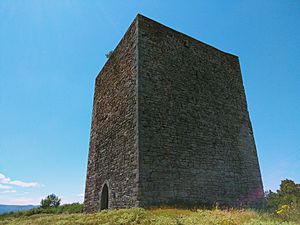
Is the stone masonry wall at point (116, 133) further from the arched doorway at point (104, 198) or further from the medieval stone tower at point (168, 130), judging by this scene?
the arched doorway at point (104, 198)

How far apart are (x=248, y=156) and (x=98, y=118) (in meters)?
9.02

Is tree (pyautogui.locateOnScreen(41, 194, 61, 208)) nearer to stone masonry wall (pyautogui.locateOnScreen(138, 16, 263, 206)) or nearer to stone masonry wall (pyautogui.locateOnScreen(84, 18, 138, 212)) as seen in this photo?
stone masonry wall (pyautogui.locateOnScreen(84, 18, 138, 212))

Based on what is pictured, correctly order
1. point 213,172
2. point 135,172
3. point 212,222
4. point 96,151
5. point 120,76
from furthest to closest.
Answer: point 96,151
point 120,76
point 213,172
point 135,172
point 212,222

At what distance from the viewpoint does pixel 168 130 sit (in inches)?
380

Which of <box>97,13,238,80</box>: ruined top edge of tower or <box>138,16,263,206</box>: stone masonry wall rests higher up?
<box>97,13,238,80</box>: ruined top edge of tower

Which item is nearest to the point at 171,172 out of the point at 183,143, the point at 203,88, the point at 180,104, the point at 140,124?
the point at 183,143

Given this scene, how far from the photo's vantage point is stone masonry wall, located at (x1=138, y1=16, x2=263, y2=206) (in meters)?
8.85

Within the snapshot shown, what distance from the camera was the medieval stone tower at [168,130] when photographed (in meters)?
8.84

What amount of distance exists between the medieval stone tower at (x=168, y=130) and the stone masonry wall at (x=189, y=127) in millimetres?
43

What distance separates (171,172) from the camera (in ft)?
29.3

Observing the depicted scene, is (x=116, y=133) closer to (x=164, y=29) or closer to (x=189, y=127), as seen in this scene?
(x=189, y=127)

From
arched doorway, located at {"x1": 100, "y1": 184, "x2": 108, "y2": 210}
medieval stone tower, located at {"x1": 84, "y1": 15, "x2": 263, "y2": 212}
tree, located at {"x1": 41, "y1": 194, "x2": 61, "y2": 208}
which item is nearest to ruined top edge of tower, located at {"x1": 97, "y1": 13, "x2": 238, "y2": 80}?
medieval stone tower, located at {"x1": 84, "y1": 15, "x2": 263, "y2": 212}

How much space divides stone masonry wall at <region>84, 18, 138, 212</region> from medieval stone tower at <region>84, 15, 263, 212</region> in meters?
0.04

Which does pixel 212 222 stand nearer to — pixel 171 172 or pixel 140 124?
pixel 171 172
